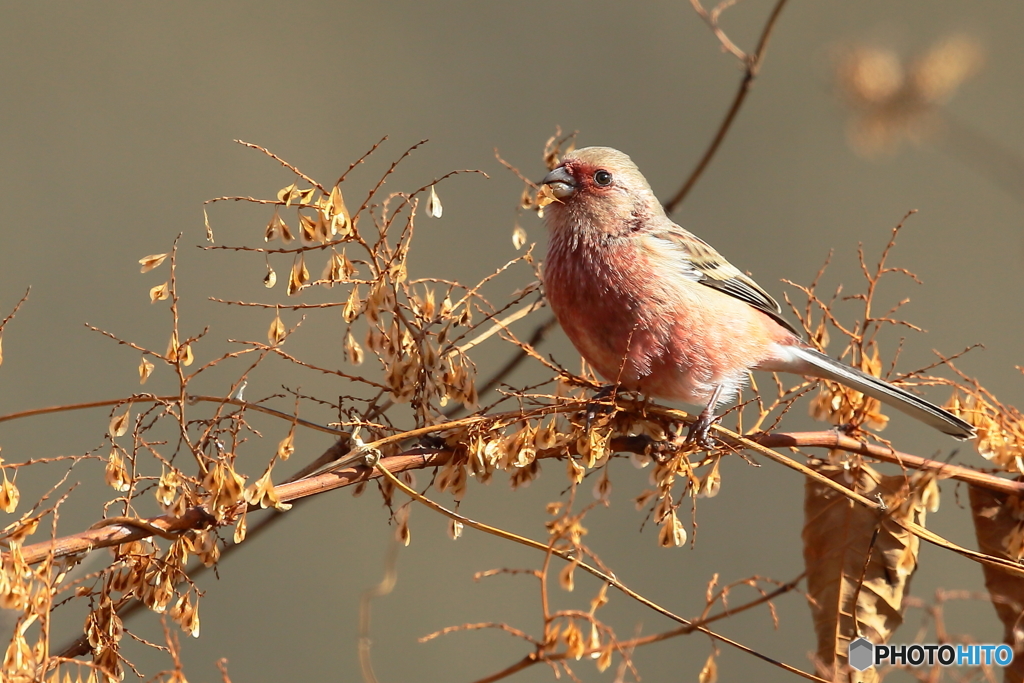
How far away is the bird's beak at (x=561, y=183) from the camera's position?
2967mm

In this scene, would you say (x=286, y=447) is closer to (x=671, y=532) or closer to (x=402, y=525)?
(x=402, y=525)

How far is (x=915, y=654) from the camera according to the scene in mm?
2133

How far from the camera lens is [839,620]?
2.04m

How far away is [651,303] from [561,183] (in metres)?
0.53

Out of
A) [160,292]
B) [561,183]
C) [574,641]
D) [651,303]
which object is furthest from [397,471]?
[561,183]

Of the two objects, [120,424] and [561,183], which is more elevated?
[561,183]

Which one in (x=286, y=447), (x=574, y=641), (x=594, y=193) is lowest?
(x=574, y=641)

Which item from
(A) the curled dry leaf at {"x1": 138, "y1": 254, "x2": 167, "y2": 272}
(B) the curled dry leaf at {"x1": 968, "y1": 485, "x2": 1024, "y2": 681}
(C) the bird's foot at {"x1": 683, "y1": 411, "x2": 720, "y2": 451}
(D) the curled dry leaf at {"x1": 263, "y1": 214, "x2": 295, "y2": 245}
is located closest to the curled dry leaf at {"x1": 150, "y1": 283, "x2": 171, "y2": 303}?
(A) the curled dry leaf at {"x1": 138, "y1": 254, "x2": 167, "y2": 272}

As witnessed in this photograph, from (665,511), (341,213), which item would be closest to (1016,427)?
(665,511)

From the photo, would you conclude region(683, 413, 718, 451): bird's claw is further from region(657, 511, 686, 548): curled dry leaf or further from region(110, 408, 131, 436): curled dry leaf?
region(110, 408, 131, 436): curled dry leaf

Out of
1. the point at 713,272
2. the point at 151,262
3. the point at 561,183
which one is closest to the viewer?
the point at 151,262

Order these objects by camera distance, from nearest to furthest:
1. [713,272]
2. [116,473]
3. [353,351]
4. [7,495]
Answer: [7,495] → [116,473] → [353,351] → [713,272]

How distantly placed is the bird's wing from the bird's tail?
1.09ft

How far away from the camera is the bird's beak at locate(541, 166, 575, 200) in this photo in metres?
2.97
